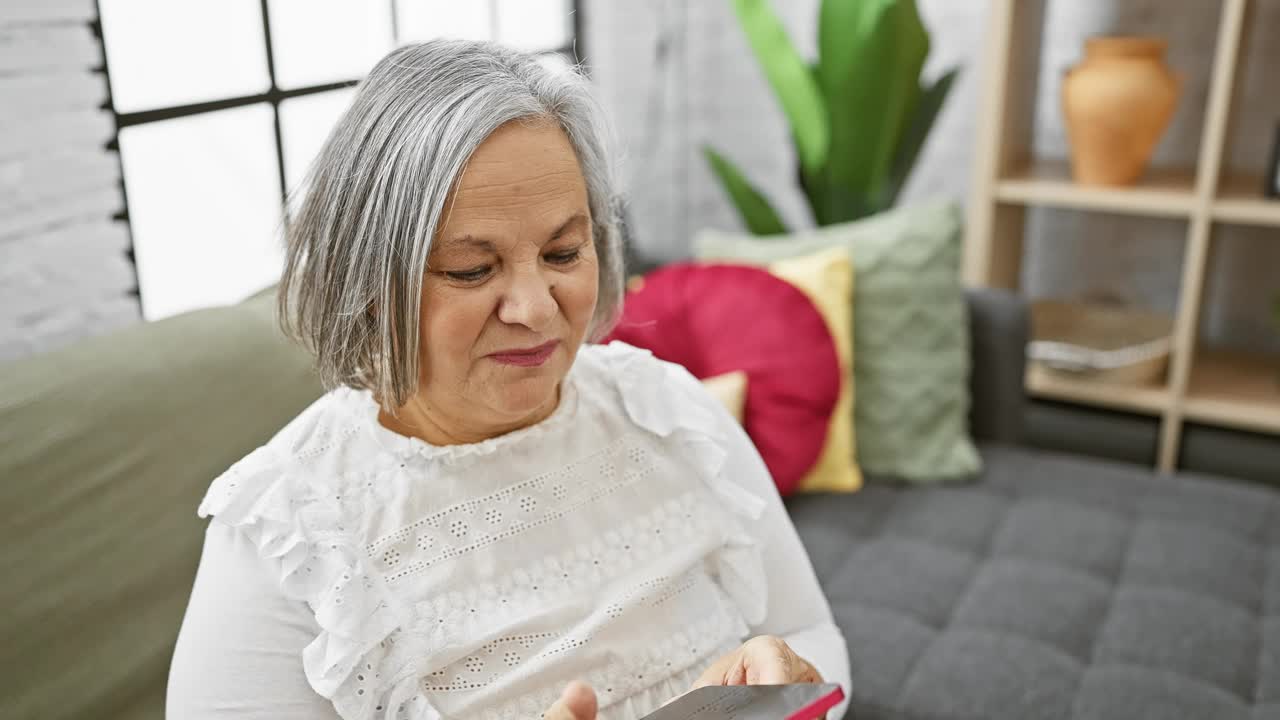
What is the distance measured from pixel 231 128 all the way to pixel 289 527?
1.28 meters

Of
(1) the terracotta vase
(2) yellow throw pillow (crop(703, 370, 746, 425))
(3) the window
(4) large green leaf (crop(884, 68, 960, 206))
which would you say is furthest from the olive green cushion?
(1) the terracotta vase

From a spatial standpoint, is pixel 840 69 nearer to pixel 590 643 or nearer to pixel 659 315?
pixel 659 315

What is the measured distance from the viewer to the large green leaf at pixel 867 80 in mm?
2451

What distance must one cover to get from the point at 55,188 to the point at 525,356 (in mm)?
934

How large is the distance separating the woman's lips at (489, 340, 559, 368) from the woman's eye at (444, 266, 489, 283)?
2.8 inches

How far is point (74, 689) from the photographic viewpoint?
3.70 feet

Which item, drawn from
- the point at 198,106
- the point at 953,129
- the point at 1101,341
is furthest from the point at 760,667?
the point at 953,129

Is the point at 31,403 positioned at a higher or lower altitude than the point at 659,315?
higher

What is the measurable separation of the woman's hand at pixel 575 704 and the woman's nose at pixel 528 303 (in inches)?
12.7

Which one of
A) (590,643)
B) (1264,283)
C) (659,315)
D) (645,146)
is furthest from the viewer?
(645,146)

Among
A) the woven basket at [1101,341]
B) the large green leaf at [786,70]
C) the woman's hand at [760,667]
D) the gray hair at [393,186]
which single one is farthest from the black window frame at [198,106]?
the woven basket at [1101,341]

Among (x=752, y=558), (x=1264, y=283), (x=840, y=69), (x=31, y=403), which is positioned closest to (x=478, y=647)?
(x=752, y=558)

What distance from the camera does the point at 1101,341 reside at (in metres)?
2.89

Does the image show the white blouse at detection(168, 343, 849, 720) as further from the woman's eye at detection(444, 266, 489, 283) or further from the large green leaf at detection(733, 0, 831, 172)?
the large green leaf at detection(733, 0, 831, 172)
